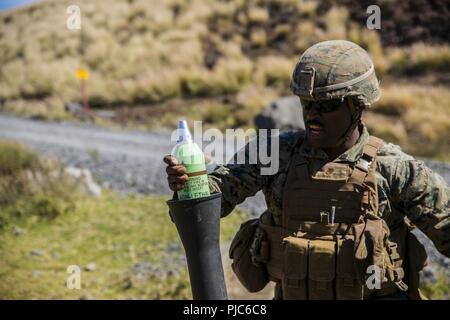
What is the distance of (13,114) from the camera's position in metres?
20.2

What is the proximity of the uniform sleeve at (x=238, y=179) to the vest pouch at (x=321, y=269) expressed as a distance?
39 cm

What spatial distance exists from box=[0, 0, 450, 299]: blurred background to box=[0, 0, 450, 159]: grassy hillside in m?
0.06

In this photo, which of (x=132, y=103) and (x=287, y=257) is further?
(x=132, y=103)

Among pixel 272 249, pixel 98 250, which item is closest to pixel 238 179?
pixel 272 249

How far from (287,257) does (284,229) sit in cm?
14

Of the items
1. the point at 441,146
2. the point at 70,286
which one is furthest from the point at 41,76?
the point at 70,286

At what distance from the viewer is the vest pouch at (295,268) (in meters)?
2.84

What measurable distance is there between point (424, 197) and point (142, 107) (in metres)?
17.0

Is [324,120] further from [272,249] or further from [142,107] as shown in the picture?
[142,107]

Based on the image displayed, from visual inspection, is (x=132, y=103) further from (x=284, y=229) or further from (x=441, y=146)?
(x=284, y=229)

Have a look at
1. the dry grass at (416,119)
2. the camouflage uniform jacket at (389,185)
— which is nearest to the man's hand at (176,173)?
the camouflage uniform jacket at (389,185)
